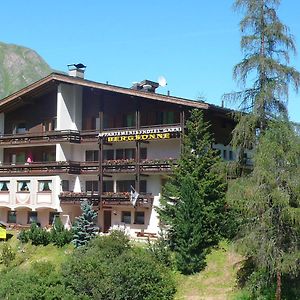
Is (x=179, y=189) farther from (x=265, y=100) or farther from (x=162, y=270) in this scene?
(x=265, y=100)

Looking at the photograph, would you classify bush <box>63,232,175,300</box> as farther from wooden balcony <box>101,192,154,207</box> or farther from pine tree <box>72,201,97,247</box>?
wooden balcony <box>101,192,154,207</box>

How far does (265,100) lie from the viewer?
28438 millimetres

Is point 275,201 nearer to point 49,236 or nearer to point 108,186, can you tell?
point 49,236

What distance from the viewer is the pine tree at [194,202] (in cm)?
3406

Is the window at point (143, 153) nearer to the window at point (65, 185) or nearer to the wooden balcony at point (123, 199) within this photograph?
the wooden balcony at point (123, 199)

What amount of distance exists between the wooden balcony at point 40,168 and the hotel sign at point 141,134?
361 cm

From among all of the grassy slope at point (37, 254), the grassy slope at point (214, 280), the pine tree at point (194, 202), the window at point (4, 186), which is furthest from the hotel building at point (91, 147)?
the grassy slope at point (214, 280)

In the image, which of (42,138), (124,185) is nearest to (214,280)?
(124,185)

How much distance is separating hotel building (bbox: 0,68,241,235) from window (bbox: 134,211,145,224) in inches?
3.0

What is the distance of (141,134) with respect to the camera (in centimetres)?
4312

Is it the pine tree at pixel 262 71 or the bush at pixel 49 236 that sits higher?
the pine tree at pixel 262 71

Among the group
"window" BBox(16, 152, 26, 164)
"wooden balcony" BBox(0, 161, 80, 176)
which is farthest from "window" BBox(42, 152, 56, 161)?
"window" BBox(16, 152, 26, 164)

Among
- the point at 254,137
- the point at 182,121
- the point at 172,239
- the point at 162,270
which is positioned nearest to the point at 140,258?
the point at 162,270

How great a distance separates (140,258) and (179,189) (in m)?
5.98
